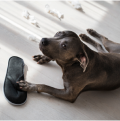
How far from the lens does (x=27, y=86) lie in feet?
7.91

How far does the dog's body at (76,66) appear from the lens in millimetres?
2225

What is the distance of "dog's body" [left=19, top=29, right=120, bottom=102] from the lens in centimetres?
222

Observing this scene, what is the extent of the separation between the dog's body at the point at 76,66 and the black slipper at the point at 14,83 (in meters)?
0.09

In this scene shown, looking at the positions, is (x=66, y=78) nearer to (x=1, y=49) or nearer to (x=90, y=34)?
(x=1, y=49)

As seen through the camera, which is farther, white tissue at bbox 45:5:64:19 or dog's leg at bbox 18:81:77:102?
white tissue at bbox 45:5:64:19

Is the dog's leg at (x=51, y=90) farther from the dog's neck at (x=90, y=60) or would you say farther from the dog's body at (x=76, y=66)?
the dog's neck at (x=90, y=60)

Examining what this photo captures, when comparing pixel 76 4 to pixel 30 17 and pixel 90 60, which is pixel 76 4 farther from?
pixel 90 60

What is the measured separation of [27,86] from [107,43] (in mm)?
1830

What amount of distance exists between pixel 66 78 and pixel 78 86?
199 millimetres

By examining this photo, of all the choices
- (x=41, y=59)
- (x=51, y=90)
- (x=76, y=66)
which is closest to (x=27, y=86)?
(x=51, y=90)

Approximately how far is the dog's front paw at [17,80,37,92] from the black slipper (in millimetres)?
49

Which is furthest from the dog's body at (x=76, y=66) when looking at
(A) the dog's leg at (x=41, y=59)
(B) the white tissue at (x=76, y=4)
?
(B) the white tissue at (x=76, y=4)

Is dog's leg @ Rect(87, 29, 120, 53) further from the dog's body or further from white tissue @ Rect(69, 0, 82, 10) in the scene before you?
white tissue @ Rect(69, 0, 82, 10)

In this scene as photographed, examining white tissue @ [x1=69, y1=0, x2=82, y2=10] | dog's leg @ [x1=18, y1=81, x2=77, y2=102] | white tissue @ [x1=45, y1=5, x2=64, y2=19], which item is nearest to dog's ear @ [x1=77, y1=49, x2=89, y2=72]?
dog's leg @ [x1=18, y1=81, x2=77, y2=102]
